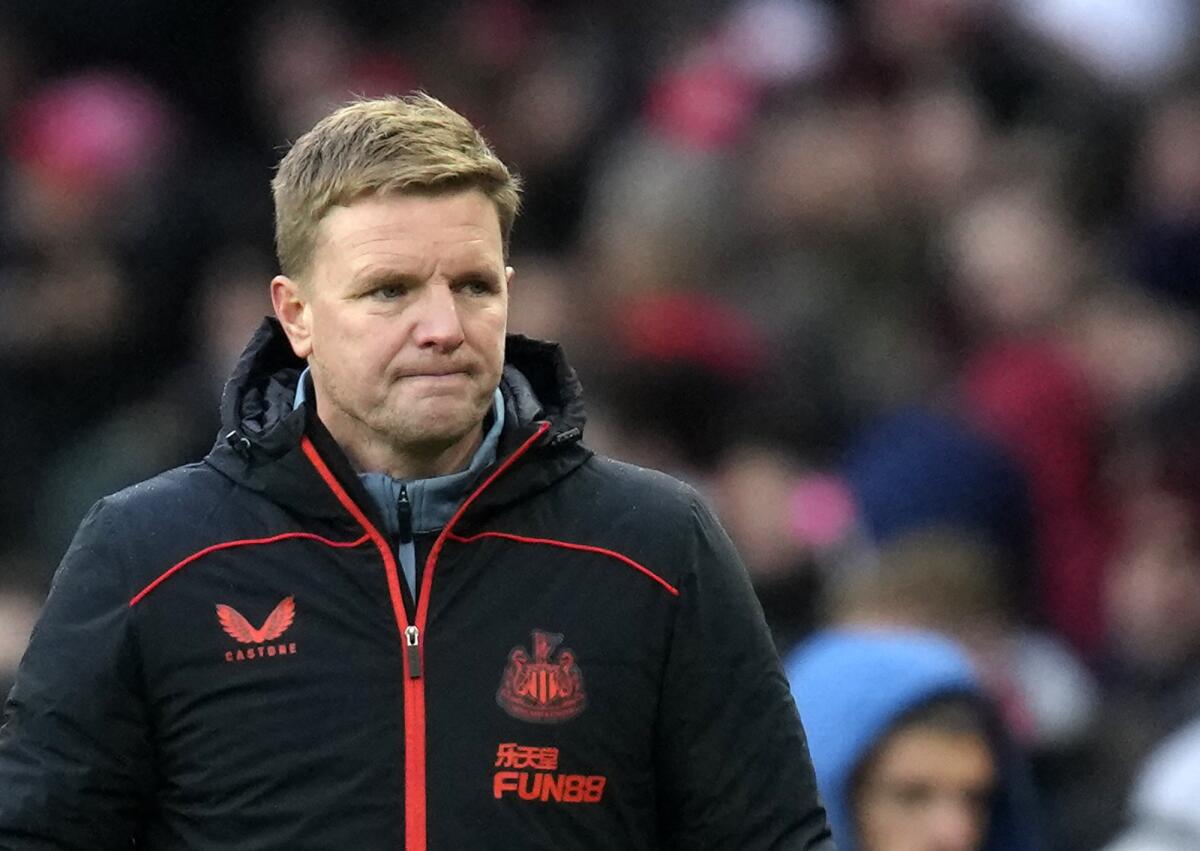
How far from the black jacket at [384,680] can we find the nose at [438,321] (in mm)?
191

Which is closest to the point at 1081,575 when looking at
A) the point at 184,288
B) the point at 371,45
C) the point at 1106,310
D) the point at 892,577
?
the point at 1106,310

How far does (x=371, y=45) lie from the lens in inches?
425

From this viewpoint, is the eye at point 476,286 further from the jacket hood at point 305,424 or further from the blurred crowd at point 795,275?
the blurred crowd at point 795,275

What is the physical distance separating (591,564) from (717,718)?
261 millimetres

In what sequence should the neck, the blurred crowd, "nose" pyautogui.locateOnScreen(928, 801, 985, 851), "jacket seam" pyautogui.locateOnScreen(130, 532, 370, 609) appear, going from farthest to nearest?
the blurred crowd, "nose" pyautogui.locateOnScreen(928, 801, 985, 851), the neck, "jacket seam" pyautogui.locateOnScreen(130, 532, 370, 609)

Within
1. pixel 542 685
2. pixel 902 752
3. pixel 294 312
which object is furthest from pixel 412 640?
pixel 902 752

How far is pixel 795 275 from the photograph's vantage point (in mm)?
9117

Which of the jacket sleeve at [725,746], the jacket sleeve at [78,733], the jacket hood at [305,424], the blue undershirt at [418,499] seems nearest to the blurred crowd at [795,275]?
the jacket hood at [305,424]

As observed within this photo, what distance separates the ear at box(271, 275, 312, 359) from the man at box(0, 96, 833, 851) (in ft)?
0.13

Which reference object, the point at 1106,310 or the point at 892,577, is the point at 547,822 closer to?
the point at 892,577

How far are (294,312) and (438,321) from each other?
11.6 inches

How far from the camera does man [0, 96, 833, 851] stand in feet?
11.1

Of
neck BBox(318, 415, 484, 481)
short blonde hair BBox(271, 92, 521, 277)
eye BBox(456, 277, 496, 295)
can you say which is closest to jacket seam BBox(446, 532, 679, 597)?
neck BBox(318, 415, 484, 481)

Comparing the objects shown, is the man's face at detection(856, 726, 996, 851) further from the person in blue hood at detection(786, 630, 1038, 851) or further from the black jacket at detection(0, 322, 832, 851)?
the black jacket at detection(0, 322, 832, 851)
